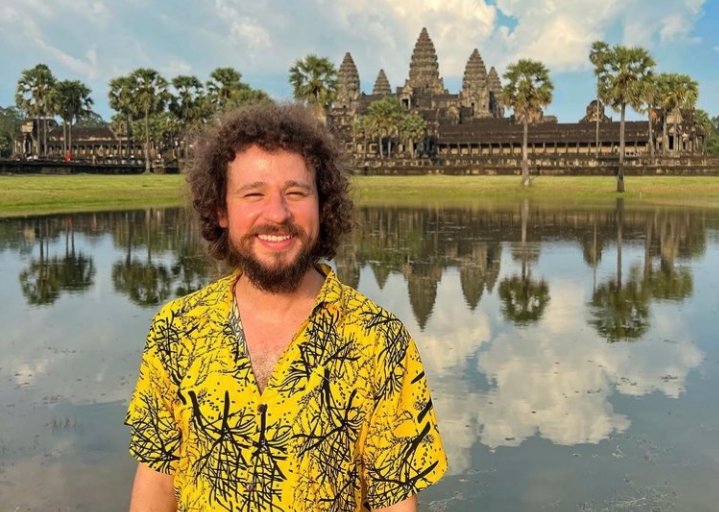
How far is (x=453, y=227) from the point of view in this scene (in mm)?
27156

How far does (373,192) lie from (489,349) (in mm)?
41326

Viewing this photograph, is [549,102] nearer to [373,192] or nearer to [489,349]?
[373,192]

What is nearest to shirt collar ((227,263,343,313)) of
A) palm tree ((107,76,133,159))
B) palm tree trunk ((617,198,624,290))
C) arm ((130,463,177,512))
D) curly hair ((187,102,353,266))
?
curly hair ((187,102,353,266))

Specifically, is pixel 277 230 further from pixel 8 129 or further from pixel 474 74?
pixel 8 129

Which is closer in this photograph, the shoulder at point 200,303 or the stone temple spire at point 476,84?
the shoulder at point 200,303

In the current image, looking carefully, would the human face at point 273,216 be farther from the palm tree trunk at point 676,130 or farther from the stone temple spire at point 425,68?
the stone temple spire at point 425,68

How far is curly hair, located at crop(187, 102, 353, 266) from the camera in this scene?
262 centimetres

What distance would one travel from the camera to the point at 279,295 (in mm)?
2629

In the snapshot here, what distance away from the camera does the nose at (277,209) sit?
8.42 ft

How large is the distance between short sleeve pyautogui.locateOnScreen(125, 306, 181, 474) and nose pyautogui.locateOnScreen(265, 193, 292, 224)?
18.7 inches

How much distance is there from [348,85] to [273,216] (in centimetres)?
12739

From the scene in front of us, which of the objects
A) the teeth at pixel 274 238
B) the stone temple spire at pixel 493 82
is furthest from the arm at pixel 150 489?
the stone temple spire at pixel 493 82

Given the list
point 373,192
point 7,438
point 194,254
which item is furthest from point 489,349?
point 373,192

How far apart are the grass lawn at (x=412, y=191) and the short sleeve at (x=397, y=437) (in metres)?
31.8
